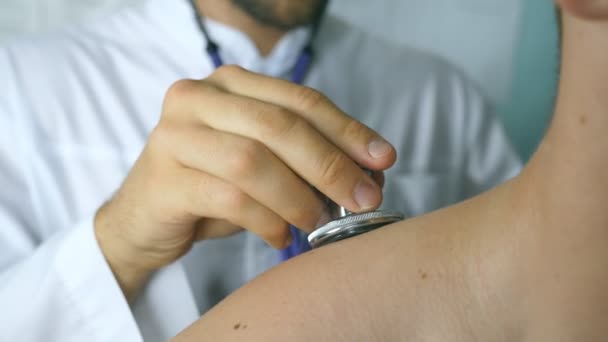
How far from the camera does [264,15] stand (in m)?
0.75

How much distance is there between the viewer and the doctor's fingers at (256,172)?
0.42 meters

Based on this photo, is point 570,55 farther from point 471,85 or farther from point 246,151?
point 471,85

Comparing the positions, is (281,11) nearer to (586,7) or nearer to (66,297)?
(66,297)

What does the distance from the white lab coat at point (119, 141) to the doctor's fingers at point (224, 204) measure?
13 centimetres

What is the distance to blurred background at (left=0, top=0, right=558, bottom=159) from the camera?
3.91 ft

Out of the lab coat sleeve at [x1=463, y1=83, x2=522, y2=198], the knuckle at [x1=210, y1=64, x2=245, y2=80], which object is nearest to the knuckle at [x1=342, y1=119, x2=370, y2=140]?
the knuckle at [x1=210, y1=64, x2=245, y2=80]

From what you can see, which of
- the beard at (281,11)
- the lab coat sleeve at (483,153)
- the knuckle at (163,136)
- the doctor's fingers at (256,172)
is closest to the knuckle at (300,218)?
the doctor's fingers at (256,172)

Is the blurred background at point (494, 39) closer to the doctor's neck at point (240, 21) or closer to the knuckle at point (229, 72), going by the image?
the doctor's neck at point (240, 21)

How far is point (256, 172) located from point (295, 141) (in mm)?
37

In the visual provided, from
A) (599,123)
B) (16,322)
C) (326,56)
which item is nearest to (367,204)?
(599,123)

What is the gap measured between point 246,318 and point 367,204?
0.38ft

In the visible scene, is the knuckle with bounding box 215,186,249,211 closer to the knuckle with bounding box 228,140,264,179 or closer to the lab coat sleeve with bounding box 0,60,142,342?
the knuckle with bounding box 228,140,264,179

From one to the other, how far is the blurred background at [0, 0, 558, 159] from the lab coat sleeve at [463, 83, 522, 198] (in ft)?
0.83

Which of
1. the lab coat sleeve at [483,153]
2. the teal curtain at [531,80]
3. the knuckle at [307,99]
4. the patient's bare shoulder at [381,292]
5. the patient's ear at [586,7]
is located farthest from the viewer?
the teal curtain at [531,80]
